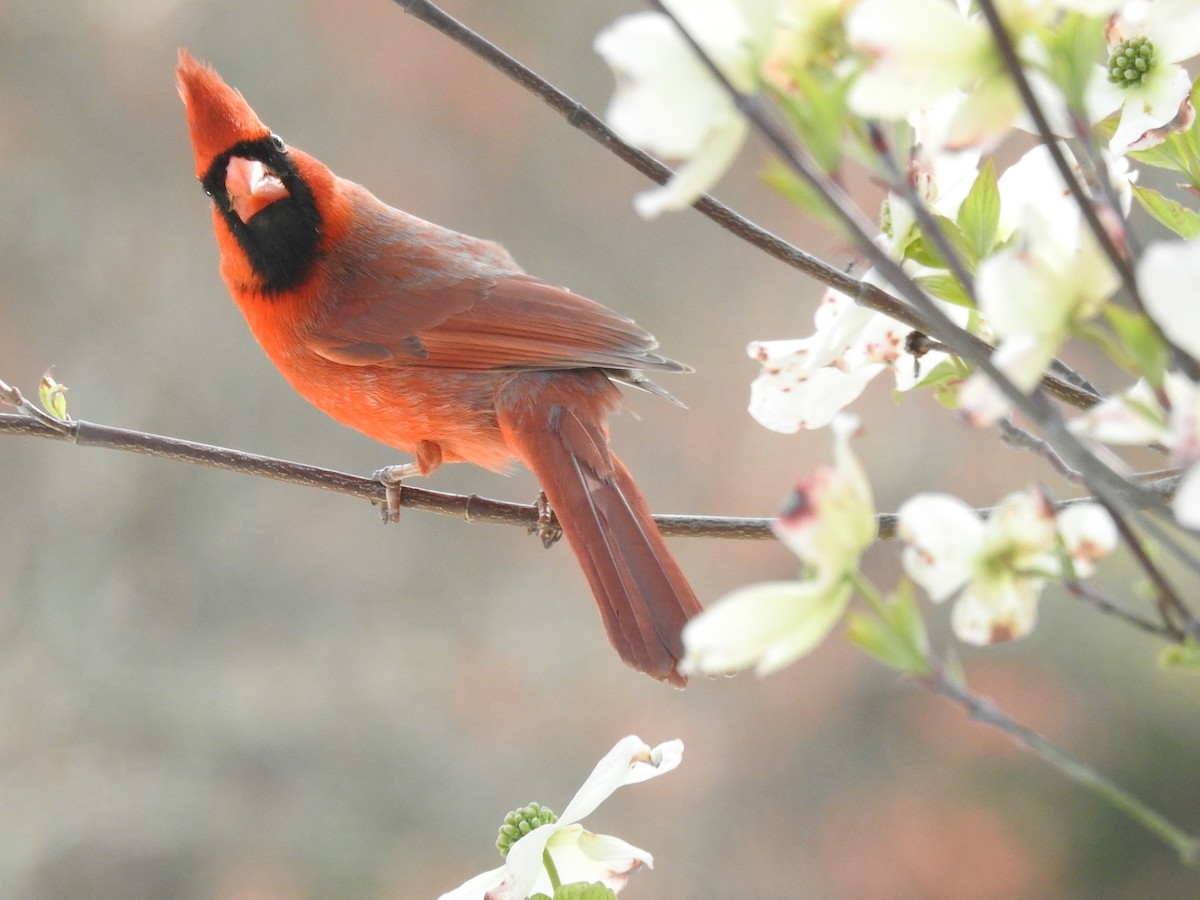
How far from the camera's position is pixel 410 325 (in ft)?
7.93

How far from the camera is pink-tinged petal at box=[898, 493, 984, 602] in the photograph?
556 mm

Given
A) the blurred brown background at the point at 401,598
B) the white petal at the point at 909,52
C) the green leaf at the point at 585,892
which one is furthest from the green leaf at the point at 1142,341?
the blurred brown background at the point at 401,598

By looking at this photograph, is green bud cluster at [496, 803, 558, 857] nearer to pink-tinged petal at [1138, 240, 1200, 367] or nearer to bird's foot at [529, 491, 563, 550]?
pink-tinged petal at [1138, 240, 1200, 367]

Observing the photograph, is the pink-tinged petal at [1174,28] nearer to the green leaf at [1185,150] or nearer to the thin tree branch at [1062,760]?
the green leaf at [1185,150]

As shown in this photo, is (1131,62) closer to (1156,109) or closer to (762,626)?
(1156,109)

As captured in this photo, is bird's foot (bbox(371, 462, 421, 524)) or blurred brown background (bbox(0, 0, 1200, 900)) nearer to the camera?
bird's foot (bbox(371, 462, 421, 524))

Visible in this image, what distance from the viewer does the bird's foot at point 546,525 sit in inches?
80.0

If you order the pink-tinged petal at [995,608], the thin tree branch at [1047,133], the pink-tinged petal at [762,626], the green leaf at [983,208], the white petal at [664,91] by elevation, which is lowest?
the pink-tinged petal at [762,626]

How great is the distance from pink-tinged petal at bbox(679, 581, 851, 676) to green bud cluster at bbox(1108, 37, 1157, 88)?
534mm

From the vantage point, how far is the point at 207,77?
207cm

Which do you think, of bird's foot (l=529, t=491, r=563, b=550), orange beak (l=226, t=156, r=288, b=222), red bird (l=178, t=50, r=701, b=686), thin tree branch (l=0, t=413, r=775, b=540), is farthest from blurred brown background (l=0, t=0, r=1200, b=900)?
thin tree branch (l=0, t=413, r=775, b=540)

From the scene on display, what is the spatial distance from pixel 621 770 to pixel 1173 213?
1.67 feet

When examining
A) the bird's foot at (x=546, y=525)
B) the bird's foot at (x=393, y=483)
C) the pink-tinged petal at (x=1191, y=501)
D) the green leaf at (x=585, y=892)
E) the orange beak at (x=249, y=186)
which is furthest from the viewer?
the orange beak at (x=249, y=186)

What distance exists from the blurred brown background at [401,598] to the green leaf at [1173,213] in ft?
12.6
